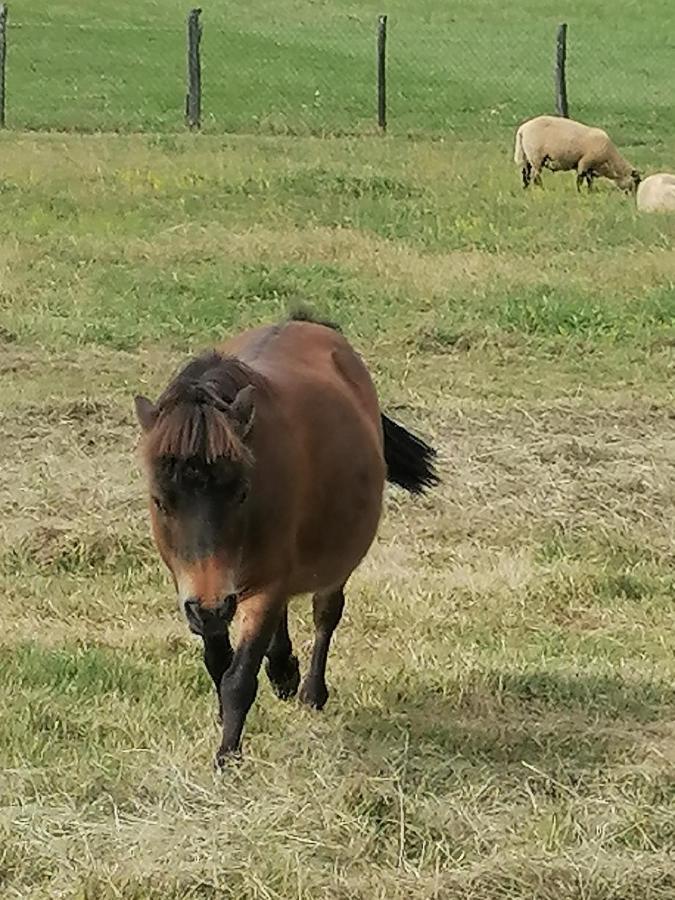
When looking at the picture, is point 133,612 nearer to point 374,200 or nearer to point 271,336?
point 271,336

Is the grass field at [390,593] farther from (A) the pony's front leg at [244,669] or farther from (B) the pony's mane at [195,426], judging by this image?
(B) the pony's mane at [195,426]

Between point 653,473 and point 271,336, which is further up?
point 271,336

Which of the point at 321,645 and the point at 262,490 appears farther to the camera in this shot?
the point at 321,645

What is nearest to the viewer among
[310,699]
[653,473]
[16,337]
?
[310,699]

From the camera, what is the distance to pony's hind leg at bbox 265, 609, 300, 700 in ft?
17.1

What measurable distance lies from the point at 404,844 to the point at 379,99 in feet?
74.2

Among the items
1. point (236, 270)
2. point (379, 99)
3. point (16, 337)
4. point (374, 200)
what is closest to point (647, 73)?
point (379, 99)

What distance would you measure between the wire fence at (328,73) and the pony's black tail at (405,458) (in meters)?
19.1

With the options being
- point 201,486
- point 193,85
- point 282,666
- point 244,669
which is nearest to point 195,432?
point 201,486

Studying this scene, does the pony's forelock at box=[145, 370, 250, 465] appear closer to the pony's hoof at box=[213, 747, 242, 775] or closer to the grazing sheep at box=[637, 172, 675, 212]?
the pony's hoof at box=[213, 747, 242, 775]

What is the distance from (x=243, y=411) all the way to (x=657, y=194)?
43.3ft

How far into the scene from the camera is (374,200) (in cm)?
1566

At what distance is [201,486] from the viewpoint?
4086 mm

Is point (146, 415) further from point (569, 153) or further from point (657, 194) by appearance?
point (569, 153)
